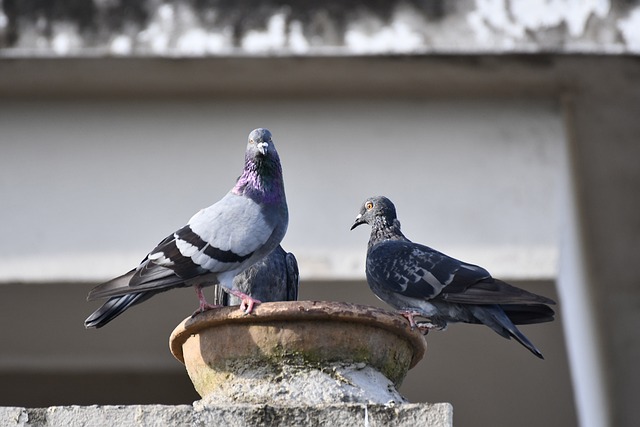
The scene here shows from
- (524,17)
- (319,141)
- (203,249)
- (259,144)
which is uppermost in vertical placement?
(524,17)

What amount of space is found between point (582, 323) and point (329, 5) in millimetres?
3203

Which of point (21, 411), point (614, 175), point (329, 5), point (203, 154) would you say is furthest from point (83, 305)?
point (21, 411)

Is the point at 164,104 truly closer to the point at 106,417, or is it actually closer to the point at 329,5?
the point at 329,5

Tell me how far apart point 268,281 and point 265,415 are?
1.60m

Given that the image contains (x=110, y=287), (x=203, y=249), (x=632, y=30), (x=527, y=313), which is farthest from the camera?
(x=632, y=30)

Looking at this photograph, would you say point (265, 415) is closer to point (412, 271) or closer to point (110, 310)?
point (110, 310)

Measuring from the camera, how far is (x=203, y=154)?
6.77 metres

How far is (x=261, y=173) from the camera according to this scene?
3936 millimetres

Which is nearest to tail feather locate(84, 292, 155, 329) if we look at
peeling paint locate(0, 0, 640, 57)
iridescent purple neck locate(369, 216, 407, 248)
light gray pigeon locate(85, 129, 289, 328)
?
light gray pigeon locate(85, 129, 289, 328)

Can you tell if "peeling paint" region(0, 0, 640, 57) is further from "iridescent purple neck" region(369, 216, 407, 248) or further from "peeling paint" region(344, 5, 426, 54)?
"iridescent purple neck" region(369, 216, 407, 248)

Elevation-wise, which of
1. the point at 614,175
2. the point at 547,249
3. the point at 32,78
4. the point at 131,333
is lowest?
the point at 131,333

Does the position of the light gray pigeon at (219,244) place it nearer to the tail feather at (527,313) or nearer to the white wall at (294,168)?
the tail feather at (527,313)

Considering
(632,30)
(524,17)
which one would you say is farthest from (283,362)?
(632,30)

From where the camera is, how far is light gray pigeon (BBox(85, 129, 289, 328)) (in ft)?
11.6
